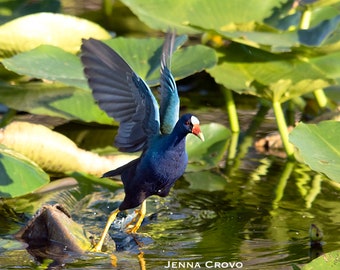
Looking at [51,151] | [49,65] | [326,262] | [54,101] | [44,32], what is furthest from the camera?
[44,32]

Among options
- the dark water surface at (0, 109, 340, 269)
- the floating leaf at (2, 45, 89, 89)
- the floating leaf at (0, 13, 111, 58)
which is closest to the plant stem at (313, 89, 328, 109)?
the dark water surface at (0, 109, 340, 269)

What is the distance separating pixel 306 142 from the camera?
3256 millimetres

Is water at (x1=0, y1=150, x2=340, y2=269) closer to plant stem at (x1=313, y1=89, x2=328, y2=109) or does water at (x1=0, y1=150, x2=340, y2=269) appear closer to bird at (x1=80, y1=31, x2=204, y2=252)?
bird at (x1=80, y1=31, x2=204, y2=252)

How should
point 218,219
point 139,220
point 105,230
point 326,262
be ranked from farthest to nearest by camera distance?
point 218,219 → point 139,220 → point 105,230 → point 326,262

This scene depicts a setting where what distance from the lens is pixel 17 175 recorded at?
3.49m

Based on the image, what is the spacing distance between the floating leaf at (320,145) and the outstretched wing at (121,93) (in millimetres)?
501

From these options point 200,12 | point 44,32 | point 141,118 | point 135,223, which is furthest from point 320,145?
point 44,32

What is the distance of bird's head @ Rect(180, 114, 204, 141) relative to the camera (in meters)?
3.06

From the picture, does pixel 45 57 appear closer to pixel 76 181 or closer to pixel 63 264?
pixel 76 181

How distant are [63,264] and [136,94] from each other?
64 cm

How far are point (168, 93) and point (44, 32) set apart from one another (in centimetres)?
146

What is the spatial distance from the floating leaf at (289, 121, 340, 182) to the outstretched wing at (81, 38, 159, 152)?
50 cm

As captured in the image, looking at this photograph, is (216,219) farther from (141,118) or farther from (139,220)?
(141,118)

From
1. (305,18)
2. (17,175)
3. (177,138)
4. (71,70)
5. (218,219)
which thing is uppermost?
(305,18)
